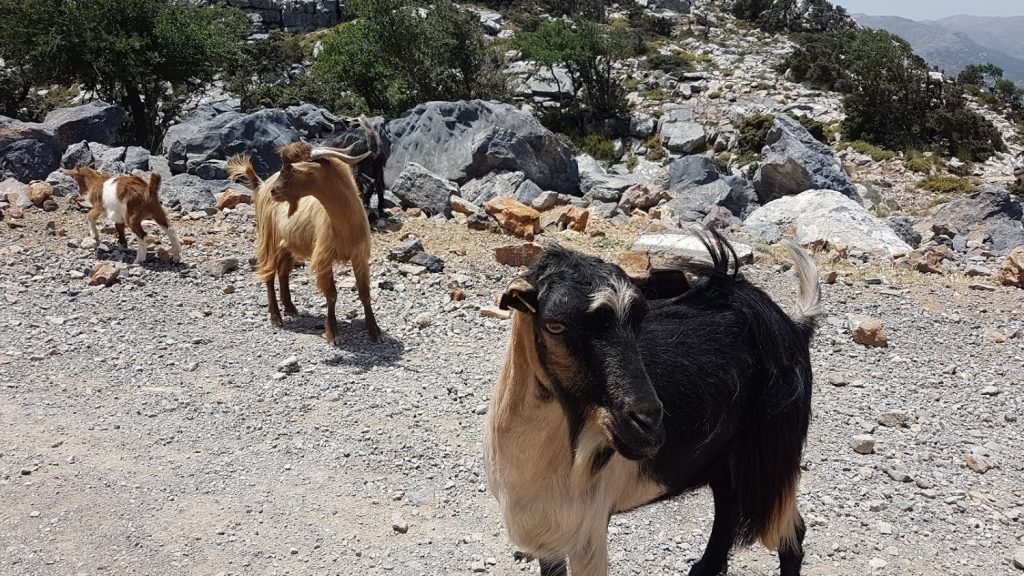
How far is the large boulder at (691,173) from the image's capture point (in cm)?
1783

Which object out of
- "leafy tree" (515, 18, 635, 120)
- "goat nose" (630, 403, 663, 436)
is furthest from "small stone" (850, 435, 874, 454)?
"leafy tree" (515, 18, 635, 120)

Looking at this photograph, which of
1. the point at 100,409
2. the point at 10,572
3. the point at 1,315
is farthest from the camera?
the point at 1,315

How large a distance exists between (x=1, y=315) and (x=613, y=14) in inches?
2141

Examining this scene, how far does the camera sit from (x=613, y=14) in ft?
181

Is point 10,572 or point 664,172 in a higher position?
point 10,572

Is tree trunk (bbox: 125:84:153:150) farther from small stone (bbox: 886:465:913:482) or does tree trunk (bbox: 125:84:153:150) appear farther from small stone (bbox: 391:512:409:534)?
small stone (bbox: 886:465:913:482)

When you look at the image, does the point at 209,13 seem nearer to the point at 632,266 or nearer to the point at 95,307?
the point at 95,307

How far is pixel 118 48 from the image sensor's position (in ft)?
65.9

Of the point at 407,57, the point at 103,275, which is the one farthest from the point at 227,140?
the point at 407,57

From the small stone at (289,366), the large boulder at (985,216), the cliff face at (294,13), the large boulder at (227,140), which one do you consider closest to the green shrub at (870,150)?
the large boulder at (985,216)

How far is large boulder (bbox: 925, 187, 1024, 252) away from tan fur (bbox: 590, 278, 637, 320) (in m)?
14.8

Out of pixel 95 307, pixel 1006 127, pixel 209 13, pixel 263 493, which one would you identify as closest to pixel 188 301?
pixel 95 307

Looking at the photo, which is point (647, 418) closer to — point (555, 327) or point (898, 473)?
point (555, 327)

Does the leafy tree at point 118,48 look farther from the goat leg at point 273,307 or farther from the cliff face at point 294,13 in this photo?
the cliff face at point 294,13
